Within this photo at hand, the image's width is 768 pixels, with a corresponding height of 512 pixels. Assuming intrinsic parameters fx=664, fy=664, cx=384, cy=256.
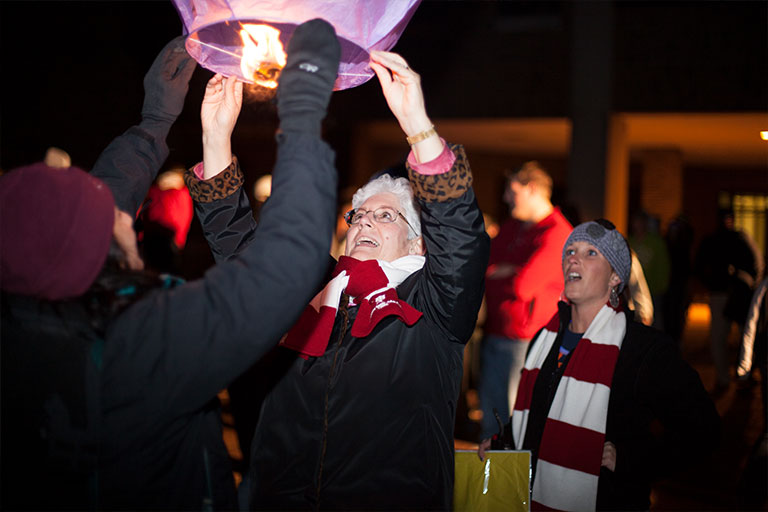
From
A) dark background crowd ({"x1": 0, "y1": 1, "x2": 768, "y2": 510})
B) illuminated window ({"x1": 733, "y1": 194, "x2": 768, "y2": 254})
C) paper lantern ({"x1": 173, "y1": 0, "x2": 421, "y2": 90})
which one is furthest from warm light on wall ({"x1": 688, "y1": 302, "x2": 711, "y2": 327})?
paper lantern ({"x1": 173, "y1": 0, "x2": 421, "y2": 90})

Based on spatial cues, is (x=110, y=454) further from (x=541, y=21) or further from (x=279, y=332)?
(x=541, y=21)

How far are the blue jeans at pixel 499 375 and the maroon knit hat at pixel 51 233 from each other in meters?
3.26

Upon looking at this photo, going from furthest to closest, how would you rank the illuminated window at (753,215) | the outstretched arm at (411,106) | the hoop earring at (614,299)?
the illuminated window at (753,215)
the hoop earring at (614,299)
the outstretched arm at (411,106)

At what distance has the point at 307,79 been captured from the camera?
121cm

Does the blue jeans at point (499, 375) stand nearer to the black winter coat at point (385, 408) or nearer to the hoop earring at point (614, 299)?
the hoop earring at point (614, 299)

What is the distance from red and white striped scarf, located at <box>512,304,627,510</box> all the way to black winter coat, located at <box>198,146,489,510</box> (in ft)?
2.20

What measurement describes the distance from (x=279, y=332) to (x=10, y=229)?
0.49 meters

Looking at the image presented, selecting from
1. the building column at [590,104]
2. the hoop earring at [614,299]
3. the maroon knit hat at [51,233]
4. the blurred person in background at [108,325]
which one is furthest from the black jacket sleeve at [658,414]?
the building column at [590,104]

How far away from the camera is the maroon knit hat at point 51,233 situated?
113cm

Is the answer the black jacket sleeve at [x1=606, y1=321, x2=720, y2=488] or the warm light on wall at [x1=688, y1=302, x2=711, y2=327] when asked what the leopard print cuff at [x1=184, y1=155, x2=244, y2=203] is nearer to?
the black jacket sleeve at [x1=606, y1=321, x2=720, y2=488]

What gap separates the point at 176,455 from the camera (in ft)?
4.19

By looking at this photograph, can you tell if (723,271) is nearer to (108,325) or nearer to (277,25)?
(277,25)

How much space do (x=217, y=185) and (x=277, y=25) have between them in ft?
1.92

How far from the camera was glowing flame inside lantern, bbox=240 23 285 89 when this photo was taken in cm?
141
